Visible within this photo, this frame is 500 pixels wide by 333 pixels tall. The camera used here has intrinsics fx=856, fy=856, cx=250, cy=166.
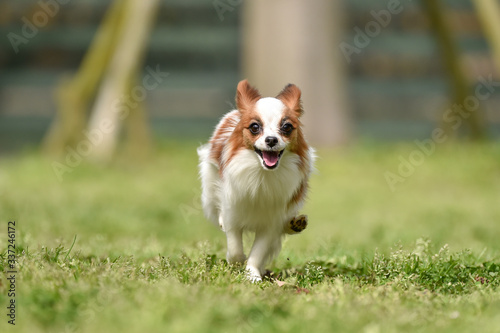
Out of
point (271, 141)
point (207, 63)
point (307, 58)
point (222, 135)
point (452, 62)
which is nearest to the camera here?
point (271, 141)

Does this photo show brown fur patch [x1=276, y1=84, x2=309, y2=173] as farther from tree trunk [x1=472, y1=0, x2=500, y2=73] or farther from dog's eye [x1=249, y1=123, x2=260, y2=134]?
tree trunk [x1=472, y1=0, x2=500, y2=73]

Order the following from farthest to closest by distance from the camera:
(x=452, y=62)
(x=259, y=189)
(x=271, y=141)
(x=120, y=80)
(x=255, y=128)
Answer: (x=452, y=62) → (x=120, y=80) → (x=259, y=189) → (x=255, y=128) → (x=271, y=141)

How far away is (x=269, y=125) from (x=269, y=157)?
172 millimetres

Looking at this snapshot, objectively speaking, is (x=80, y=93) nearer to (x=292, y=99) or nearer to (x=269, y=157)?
(x=292, y=99)

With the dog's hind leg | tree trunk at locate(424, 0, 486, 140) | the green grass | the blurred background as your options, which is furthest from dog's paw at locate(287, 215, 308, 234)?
the blurred background

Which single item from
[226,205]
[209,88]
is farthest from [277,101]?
[209,88]

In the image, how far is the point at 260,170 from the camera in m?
4.65

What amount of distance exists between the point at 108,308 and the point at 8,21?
1486 centimetres

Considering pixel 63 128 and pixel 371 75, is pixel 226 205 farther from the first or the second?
pixel 371 75

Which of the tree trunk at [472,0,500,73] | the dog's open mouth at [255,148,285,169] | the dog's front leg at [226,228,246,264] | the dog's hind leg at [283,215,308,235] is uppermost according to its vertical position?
the tree trunk at [472,0,500,73]

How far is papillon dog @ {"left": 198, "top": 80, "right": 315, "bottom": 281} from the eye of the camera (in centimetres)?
459

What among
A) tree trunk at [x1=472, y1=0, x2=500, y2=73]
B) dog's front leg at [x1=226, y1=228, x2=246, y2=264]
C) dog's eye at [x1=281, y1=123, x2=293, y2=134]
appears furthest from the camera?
tree trunk at [x1=472, y1=0, x2=500, y2=73]

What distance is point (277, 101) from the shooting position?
4.68 m

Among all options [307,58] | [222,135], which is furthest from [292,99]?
[307,58]
